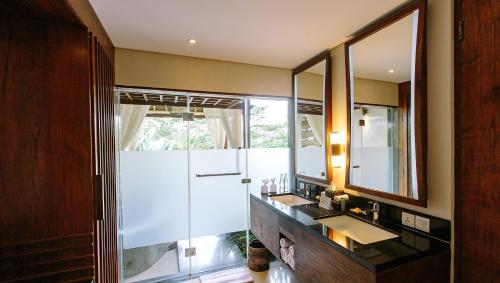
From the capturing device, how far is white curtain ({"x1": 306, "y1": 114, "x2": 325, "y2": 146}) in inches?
95.5

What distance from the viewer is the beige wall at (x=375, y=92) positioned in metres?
1.68

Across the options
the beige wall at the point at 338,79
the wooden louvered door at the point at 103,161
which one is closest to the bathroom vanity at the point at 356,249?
the beige wall at the point at 338,79

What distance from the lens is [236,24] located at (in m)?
1.82

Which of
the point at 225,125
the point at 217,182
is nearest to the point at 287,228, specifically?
the point at 217,182

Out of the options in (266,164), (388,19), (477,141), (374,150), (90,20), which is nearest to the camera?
(477,141)

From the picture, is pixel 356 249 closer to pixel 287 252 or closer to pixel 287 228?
pixel 287 228

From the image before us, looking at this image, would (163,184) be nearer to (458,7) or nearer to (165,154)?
(165,154)

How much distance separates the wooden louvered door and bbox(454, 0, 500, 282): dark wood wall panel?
2252mm

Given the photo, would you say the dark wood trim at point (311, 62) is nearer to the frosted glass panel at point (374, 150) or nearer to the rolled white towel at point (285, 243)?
the frosted glass panel at point (374, 150)

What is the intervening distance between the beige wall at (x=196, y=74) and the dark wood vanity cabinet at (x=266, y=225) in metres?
1.40

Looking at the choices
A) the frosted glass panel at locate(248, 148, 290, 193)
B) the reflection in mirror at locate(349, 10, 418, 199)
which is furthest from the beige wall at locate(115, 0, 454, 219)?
the frosted glass panel at locate(248, 148, 290, 193)

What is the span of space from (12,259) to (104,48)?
1563 mm

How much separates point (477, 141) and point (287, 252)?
1516 millimetres

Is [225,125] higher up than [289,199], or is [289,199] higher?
[225,125]
